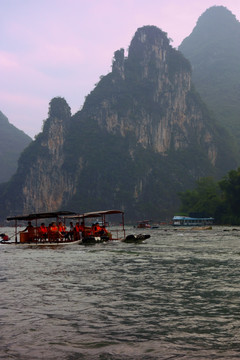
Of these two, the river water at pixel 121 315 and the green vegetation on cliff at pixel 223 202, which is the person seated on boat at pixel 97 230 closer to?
the river water at pixel 121 315

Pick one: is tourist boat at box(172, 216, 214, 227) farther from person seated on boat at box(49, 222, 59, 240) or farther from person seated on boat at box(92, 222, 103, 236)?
person seated on boat at box(49, 222, 59, 240)

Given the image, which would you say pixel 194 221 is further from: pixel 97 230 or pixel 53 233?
pixel 53 233

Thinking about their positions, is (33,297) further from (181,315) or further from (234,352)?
(234,352)

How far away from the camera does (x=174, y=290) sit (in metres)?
12.0

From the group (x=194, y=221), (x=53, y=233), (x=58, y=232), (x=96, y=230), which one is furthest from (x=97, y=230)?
(x=194, y=221)

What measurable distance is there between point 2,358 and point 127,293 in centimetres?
575

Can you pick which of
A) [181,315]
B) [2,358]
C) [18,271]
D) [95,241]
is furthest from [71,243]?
[2,358]

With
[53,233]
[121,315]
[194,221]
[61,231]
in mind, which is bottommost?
[121,315]

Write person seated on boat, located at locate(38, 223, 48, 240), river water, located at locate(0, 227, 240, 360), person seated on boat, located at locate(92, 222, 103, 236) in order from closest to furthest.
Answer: river water, located at locate(0, 227, 240, 360) < person seated on boat, located at locate(38, 223, 48, 240) < person seated on boat, located at locate(92, 222, 103, 236)

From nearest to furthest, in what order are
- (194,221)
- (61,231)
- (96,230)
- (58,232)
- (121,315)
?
1. (121,315)
2. (58,232)
3. (61,231)
4. (96,230)
5. (194,221)

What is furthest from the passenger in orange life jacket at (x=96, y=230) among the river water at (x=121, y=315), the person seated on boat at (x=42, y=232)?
the river water at (x=121, y=315)

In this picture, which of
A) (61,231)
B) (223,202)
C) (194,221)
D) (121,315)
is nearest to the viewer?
(121,315)

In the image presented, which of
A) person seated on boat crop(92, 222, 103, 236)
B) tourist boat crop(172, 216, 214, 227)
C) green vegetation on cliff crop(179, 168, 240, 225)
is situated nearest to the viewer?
person seated on boat crop(92, 222, 103, 236)

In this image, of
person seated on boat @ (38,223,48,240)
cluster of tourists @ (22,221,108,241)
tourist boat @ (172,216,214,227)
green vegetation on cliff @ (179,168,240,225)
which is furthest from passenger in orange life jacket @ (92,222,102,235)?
tourist boat @ (172,216,214,227)
